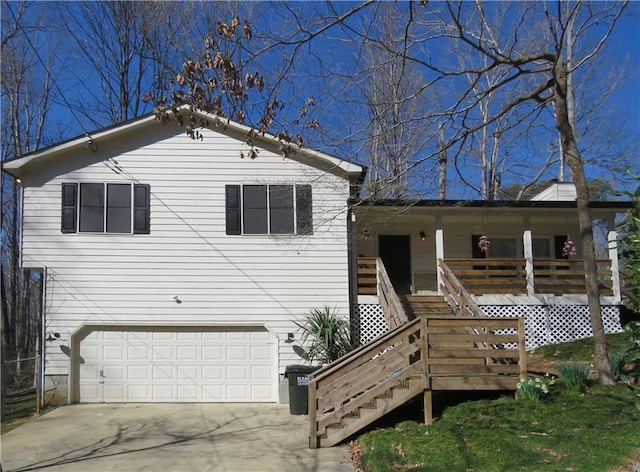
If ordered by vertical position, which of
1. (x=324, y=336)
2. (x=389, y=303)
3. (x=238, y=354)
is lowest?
(x=238, y=354)

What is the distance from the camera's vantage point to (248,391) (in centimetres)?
1251

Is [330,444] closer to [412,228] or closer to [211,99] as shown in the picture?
[211,99]

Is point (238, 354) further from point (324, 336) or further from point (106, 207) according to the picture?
point (106, 207)

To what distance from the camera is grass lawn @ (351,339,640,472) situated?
247 inches

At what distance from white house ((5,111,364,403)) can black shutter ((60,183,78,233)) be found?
0.02 meters

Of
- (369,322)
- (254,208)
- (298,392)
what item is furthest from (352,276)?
(298,392)

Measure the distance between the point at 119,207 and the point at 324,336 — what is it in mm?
5606

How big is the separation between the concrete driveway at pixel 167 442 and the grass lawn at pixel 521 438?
2.65ft

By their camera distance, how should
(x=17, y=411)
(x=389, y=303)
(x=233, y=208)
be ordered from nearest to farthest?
1. (x=389, y=303)
2. (x=17, y=411)
3. (x=233, y=208)

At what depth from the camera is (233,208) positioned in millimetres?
12852

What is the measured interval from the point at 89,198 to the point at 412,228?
339 inches

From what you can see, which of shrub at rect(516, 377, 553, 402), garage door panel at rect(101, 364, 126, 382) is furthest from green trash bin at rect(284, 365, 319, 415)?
garage door panel at rect(101, 364, 126, 382)

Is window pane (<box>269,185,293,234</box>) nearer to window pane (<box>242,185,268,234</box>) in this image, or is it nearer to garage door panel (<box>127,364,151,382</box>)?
window pane (<box>242,185,268,234</box>)

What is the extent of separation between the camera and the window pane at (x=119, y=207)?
12.7 m
